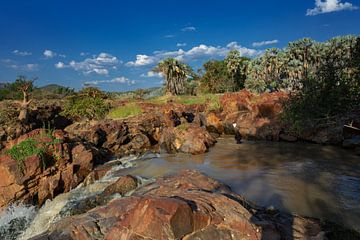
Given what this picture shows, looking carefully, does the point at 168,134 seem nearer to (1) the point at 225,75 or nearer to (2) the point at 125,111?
(2) the point at 125,111

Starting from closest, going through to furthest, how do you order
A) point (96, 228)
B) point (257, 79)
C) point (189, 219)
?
point (189, 219) < point (96, 228) < point (257, 79)

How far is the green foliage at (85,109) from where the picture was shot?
2706 cm

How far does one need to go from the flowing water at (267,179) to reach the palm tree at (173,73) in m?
33.7

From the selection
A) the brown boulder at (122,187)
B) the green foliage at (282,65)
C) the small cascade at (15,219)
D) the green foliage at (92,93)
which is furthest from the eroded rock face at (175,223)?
the green foliage at (282,65)

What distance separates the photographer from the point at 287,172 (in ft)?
38.0

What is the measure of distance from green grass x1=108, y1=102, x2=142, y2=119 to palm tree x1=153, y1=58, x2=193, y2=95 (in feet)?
63.8

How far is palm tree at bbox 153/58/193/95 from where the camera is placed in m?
48.9

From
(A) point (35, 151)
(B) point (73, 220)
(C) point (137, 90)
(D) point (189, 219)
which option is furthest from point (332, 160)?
(C) point (137, 90)

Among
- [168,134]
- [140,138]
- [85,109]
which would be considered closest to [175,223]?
[168,134]

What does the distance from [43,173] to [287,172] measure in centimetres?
981

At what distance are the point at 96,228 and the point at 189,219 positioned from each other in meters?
1.83

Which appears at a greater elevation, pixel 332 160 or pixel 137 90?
pixel 137 90

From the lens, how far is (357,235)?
6.11m

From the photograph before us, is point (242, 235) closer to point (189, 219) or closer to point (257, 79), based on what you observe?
point (189, 219)
